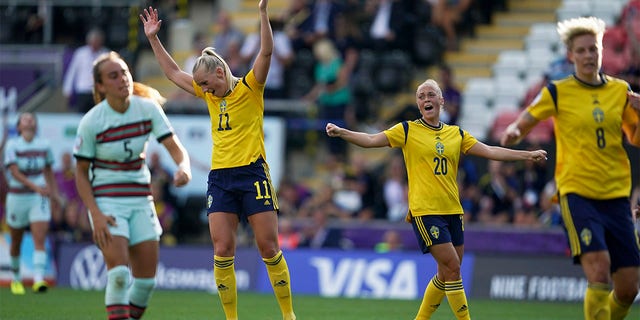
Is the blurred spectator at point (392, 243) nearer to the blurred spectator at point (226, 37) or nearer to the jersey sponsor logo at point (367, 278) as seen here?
the jersey sponsor logo at point (367, 278)

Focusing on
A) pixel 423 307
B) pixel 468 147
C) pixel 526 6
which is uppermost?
pixel 526 6

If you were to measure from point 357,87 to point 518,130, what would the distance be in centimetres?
1293

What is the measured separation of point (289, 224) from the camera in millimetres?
19766

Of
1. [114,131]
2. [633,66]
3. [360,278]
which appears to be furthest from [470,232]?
[114,131]

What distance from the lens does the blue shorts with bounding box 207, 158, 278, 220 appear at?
35.8 ft

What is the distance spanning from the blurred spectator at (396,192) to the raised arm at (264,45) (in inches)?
361

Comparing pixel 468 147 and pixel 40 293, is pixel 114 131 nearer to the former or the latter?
pixel 468 147

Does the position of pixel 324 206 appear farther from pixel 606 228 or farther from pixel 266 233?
pixel 606 228

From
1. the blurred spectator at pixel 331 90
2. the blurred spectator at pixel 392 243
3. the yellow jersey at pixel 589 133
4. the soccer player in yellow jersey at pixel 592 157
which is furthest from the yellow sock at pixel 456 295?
the blurred spectator at pixel 331 90

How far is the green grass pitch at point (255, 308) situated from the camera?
538 inches

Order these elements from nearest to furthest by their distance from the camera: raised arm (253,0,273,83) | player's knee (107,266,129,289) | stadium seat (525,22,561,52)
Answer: player's knee (107,266,129,289) < raised arm (253,0,273,83) < stadium seat (525,22,561,52)

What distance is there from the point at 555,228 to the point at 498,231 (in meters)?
0.91

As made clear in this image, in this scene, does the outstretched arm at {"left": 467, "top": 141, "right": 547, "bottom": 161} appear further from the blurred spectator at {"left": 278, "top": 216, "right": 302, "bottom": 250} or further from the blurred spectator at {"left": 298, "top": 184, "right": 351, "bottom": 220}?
the blurred spectator at {"left": 298, "top": 184, "right": 351, "bottom": 220}

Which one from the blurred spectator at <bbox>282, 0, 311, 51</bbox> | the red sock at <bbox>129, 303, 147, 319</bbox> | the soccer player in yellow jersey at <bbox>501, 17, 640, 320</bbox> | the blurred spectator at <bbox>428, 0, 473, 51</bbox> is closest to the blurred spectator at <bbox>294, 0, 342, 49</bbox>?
the blurred spectator at <bbox>282, 0, 311, 51</bbox>
